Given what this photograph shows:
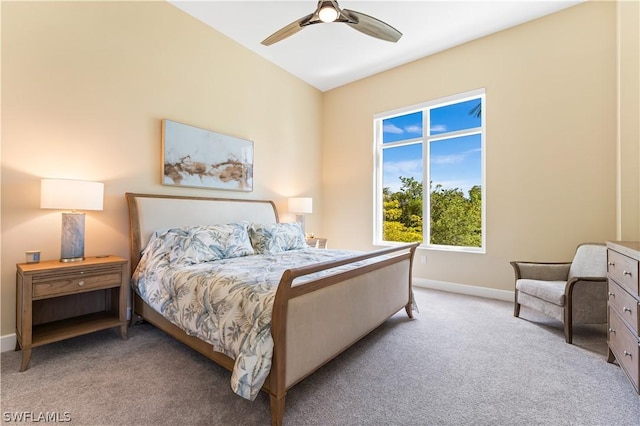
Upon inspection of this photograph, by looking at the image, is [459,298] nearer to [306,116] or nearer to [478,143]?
[478,143]

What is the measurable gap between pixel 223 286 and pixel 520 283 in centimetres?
298

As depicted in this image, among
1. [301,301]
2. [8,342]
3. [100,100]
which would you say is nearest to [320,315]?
[301,301]

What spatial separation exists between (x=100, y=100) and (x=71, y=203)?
3.72 feet

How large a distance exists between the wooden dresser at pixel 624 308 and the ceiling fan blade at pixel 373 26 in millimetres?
2400

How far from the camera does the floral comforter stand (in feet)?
4.82

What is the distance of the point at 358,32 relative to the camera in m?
3.71

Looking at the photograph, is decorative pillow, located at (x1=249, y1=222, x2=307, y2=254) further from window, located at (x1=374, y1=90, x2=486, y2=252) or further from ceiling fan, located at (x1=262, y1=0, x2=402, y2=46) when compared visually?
ceiling fan, located at (x1=262, y1=0, x2=402, y2=46)

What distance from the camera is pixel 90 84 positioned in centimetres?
267

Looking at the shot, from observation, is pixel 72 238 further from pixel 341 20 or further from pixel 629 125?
pixel 629 125

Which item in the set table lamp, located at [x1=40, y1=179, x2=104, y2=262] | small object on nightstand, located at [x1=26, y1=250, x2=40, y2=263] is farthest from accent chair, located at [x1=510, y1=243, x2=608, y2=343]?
small object on nightstand, located at [x1=26, y1=250, x2=40, y2=263]

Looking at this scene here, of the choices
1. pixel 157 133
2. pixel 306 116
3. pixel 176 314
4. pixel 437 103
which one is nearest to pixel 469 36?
pixel 437 103

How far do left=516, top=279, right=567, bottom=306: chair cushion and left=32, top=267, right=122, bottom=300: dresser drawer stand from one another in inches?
153

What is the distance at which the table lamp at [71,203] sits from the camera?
222cm

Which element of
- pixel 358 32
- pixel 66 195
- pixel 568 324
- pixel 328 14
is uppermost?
pixel 358 32
